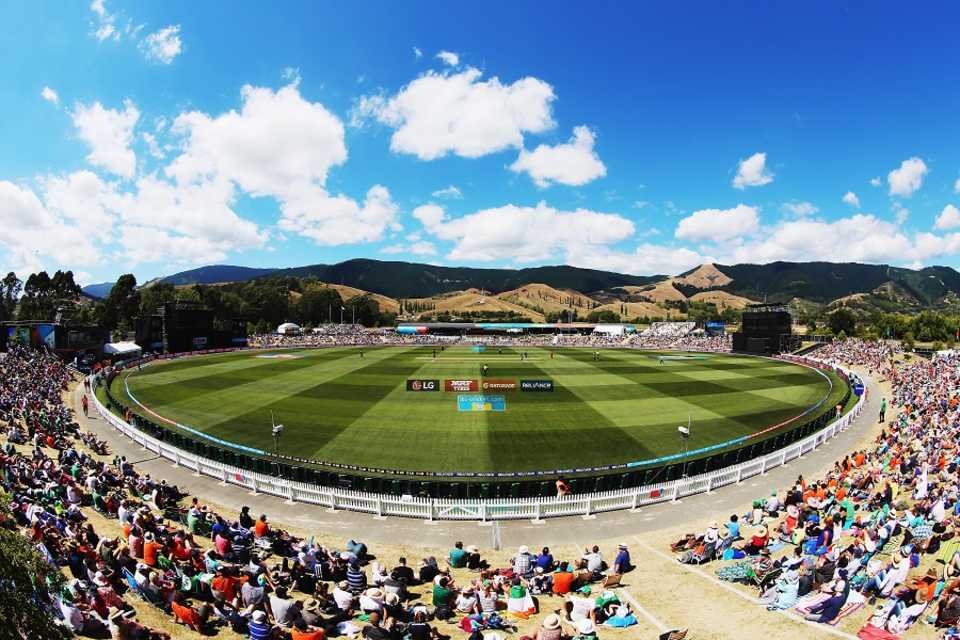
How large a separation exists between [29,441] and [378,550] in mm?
22118

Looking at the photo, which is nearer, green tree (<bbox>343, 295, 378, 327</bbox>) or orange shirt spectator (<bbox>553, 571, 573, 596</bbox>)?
orange shirt spectator (<bbox>553, 571, 573, 596</bbox>)

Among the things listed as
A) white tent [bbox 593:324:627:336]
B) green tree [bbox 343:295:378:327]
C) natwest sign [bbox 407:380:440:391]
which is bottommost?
→ natwest sign [bbox 407:380:440:391]

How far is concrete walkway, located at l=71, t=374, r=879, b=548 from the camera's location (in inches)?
659

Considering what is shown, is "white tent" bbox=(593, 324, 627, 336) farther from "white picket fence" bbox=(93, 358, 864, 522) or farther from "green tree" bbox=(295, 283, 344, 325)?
"white picket fence" bbox=(93, 358, 864, 522)

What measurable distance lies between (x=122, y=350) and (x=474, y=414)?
2497 inches

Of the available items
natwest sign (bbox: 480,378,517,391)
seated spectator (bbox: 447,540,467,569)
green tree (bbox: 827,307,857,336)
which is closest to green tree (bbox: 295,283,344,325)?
natwest sign (bbox: 480,378,517,391)

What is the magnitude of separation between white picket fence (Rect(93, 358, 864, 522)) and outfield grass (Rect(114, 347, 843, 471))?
15.2 ft

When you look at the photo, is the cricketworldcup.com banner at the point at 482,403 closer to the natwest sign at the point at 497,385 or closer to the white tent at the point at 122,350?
the natwest sign at the point at 497,385

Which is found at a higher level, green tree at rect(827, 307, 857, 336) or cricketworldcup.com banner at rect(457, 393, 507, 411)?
green tree at rect(827, 307, 857, 336)

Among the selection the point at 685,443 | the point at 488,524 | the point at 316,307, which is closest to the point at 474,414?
the point at 685,443

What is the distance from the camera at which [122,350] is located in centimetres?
6900

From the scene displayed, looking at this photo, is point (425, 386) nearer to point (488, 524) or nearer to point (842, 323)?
point (488, 524)

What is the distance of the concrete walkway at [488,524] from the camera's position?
1673cm

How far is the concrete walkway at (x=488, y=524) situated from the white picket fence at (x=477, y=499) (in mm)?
312
